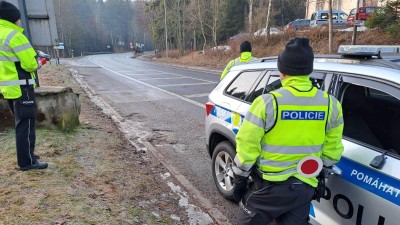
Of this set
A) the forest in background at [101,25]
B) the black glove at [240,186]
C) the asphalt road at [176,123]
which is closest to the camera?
the black glove at [240,186]

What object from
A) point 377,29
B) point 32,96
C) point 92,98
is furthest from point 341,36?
point 32,96

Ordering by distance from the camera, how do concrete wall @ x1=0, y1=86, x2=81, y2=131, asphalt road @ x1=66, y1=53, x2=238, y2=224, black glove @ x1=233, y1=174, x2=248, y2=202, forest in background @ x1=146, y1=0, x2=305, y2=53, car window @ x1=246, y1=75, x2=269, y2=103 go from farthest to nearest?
1. forest in background @ x1=146, y1=0, x2=305, y2=53
2. concrete wall @ x1=0, y1=86, x2=81, y2=131
3. asphalt road @ x1=66, y1=53, x2=238, y2=224
4. car window @ x1=246, y1=75, x2=269, y2=103
5. black glove @ x1=233, y1=174, x2=248, y2=202

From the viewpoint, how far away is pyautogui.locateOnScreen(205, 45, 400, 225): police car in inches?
80.6

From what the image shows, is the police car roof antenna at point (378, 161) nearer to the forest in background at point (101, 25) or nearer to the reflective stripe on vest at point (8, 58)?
the reflective stripe on vest at point (8, 58)

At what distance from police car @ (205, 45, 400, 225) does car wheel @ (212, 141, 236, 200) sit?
0.59m

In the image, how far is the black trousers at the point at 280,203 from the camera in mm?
2092

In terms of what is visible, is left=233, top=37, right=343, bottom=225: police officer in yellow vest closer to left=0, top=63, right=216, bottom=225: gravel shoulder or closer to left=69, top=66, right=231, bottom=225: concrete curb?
left=69, top=66, right=231, bottom=225: concrete curb

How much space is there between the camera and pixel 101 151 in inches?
205

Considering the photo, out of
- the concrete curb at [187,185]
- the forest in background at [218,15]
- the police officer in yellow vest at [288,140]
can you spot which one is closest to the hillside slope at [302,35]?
the forest in background at [218,15]

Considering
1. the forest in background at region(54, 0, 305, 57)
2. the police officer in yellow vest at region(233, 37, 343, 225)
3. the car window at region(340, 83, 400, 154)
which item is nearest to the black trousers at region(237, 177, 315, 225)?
the police officer in yellow vest at region(233, 37, 343, 225)

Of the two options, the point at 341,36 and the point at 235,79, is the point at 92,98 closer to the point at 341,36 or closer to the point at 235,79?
the point at 235,79

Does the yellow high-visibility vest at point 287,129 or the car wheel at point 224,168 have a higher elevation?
the yellow high-visibility vest at point 287,129

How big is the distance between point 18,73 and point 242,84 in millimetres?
2669

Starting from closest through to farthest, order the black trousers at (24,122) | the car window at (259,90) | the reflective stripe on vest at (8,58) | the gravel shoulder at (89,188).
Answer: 1. the gravel shoulder at (89,188)
2. the car window at (259,90)
3. the reflective stripe on vest at (8,58)
4. the black trousers at (24,122)
